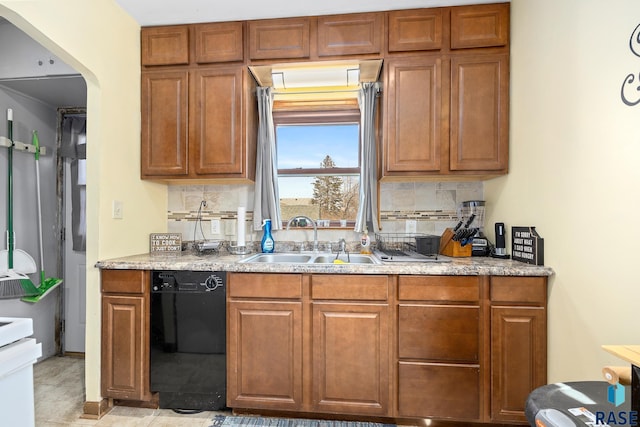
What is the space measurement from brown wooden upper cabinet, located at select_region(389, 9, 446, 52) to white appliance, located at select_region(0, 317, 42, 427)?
2.43m

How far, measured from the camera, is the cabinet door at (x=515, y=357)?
156cm

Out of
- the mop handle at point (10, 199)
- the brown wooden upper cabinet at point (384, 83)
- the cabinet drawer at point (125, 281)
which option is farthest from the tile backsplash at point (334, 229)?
the mop handle at point (10, 199)

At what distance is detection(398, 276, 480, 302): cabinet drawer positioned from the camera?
1594 mm

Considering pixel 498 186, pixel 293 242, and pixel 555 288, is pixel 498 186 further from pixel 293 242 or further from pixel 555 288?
pixel 293 242

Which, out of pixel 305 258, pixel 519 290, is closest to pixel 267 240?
pixel 305 258

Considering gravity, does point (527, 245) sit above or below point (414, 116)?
below

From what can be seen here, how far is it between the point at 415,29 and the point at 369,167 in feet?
3.27

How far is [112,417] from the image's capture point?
1754 mm

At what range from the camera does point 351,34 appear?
1987mm

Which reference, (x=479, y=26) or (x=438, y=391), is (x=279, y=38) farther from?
(x=438, y=391)

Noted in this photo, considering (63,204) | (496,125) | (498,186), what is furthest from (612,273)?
(63,204)

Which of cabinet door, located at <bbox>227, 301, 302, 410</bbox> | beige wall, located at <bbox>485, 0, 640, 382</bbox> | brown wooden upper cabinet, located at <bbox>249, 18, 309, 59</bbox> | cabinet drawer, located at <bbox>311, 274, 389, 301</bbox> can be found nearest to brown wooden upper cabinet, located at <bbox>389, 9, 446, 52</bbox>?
beige wall, located at <bbox>485, 0, 640, 382</bbox>

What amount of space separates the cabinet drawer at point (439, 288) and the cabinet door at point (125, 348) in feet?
5.23

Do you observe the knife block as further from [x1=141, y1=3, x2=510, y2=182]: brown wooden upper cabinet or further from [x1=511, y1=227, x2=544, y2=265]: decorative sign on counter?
[x1=141, y1=3, x2=510, y2=182]: brown wooden upper cabinet
